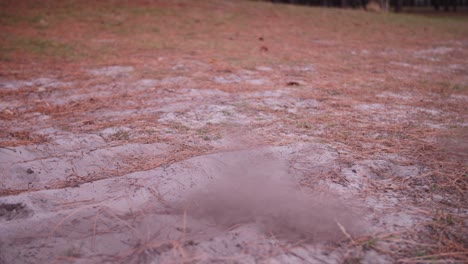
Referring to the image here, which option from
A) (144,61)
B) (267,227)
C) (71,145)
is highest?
(144,61)

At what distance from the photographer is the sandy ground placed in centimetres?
143

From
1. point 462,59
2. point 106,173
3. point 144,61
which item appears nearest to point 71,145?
point 106,173

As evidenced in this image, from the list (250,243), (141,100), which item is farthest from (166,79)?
(250,243)

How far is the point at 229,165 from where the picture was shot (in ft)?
6.77

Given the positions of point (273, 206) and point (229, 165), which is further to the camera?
point (229, 165)

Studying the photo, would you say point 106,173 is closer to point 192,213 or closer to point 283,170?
point 192,213

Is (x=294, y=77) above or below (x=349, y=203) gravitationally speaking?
above

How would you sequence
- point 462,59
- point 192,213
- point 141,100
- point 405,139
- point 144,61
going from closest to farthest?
point 192,213
point 405,139
point 141,100
point 144,61
point 462,59

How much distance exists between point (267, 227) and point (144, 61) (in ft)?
12.0

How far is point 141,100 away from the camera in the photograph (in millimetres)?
3207

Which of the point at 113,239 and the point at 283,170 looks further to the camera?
the point at 283,170

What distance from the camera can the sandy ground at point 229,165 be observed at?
143cm

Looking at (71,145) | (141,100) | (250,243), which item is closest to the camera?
(250,243)

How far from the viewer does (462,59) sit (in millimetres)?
5492
